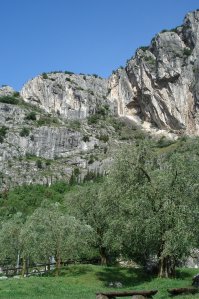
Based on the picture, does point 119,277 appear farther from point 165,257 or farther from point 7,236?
point 7,236

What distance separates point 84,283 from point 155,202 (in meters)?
7.99

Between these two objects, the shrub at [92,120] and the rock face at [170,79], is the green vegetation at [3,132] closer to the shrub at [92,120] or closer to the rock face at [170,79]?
the shrub at [92,120]

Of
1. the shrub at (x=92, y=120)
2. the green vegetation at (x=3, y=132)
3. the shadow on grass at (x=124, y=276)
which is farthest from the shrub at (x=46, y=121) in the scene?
the shadow on grass at (x=124, y=276)

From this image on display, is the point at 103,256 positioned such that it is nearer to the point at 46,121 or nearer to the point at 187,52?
the point at 46,121

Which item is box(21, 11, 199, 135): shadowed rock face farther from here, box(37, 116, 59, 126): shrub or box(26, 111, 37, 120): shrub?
box(26, 111, 37, 120): shrub

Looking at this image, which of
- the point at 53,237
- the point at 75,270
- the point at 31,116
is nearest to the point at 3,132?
the point at 31,116

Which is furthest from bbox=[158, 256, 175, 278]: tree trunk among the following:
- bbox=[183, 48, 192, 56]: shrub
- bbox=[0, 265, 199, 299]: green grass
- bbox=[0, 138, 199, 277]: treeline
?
bbox=[183, 48, 192, 56]: shrub

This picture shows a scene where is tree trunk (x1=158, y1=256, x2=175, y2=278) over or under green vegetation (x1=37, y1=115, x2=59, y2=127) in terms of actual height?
under

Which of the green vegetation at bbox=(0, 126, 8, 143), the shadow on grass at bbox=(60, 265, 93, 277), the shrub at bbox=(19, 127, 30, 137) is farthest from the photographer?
the shrub at bbox=(19, 127, 30, 137)

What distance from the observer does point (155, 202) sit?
3269 centimetres

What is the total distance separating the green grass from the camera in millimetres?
24969

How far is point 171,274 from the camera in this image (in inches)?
1359

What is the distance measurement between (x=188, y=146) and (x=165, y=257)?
1231 centimetres

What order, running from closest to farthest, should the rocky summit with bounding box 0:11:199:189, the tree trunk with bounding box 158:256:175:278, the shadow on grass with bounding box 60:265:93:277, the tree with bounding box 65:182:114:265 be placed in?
1. the tree trunk with bounding box 158:256:175:278
2. the shadow on grass with bounding box 60:265:93:277
3. the tree with bounding box 65:182:114:265
4. the rocky summit with bounding box 0:11:199:189
